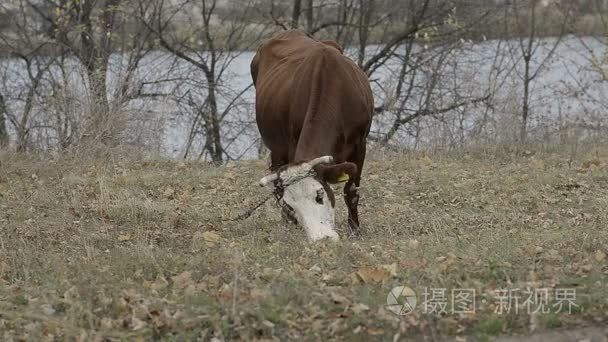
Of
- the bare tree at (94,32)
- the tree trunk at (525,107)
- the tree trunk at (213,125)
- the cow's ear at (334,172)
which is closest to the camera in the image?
the cow's ear at (334,172)

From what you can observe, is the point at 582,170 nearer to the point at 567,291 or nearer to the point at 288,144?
the point at 288,144

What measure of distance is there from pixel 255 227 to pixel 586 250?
10.0ft

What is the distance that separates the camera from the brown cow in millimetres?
6293

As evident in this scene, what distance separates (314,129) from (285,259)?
1.44 m

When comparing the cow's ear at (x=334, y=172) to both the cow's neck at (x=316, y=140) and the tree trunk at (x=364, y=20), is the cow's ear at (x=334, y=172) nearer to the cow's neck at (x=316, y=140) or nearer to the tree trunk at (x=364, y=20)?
the cow's neck at (x=316, y=140)

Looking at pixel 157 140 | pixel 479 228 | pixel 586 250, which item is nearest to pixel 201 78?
pixel 157 140

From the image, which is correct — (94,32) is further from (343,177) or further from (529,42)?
(343,177)

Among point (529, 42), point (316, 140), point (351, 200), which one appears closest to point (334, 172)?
point (316, 140)

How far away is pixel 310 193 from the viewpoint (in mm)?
6258

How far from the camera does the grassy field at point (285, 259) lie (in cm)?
437

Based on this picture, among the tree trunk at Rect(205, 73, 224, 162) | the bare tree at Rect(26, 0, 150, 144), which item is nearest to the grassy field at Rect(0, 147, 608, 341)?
the bare tree at Rect(26, 0, 150, 144)

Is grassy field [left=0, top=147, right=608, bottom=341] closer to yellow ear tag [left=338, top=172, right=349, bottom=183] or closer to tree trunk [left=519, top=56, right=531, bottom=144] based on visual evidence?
yellow ear tag [left=338, top=172, right=349, bottom=183]

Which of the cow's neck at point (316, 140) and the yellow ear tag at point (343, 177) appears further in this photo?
the cow's neck at point (316, 140)

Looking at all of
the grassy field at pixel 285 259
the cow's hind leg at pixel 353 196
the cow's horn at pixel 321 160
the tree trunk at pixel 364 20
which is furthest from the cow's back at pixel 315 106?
the tree trunk at pixel 364 20
